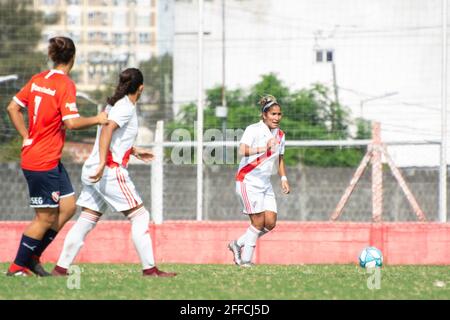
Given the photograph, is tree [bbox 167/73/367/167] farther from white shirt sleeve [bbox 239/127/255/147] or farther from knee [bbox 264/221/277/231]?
white shirt sleeve [bbox 239/127/255/147]

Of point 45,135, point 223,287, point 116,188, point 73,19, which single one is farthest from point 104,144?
point 73,19

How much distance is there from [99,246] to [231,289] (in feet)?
22.4

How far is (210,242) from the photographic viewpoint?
14.7 meters

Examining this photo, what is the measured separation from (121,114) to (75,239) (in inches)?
45.5

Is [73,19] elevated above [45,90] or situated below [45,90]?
above

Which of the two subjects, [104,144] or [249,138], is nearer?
[104,144]

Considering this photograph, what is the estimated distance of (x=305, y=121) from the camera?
22.1 m

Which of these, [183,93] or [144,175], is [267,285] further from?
[183,93]

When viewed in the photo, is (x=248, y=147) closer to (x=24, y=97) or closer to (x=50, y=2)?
(x=24, y=97)

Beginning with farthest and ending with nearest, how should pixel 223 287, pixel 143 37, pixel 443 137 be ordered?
pixel 143 37 → pixel 443 137 → pixel 223 287

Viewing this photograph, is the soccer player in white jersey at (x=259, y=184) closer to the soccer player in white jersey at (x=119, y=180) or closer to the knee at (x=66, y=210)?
the soccer player in white jersey at (x=119, y=180)

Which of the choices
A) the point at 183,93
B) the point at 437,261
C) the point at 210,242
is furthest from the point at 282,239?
the point at 183,93

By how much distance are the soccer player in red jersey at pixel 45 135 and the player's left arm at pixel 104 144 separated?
0.09 metres

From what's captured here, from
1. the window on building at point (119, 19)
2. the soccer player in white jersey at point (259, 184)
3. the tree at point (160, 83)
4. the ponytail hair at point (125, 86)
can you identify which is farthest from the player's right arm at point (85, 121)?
the window on building at point (119, 19)
